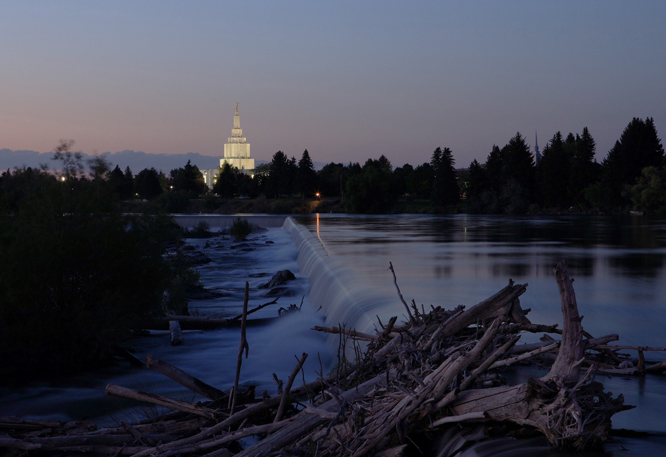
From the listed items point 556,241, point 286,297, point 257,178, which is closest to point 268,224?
point 556,241

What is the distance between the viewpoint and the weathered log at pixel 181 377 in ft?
15.1

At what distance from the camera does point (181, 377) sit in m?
4.95

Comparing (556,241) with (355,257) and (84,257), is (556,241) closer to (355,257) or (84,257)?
(355,257)

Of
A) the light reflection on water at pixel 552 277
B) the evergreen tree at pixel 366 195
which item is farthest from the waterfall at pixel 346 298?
the evergreen tree at pixel 366 195

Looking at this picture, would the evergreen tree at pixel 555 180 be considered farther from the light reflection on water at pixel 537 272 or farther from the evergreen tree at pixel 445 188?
the light reflection on water at pixel 537 272

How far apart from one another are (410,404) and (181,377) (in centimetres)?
232

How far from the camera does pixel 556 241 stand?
63.4 ft

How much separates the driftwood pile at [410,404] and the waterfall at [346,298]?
891mm

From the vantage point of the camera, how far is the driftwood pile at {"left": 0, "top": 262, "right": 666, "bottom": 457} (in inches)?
117

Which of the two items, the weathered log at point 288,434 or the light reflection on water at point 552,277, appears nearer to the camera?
the weathered log at point 288,434

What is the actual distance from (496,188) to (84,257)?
64.8 metres

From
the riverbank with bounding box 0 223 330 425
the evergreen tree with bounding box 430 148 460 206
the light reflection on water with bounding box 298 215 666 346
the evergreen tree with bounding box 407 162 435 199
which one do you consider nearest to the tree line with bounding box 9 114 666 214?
the evergreen tree with bounding box 430 148 460 206

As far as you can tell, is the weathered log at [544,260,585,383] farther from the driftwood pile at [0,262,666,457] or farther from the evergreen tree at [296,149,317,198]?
the evergreen tree at [296,149,317,198]

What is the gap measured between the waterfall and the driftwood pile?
891 mm
